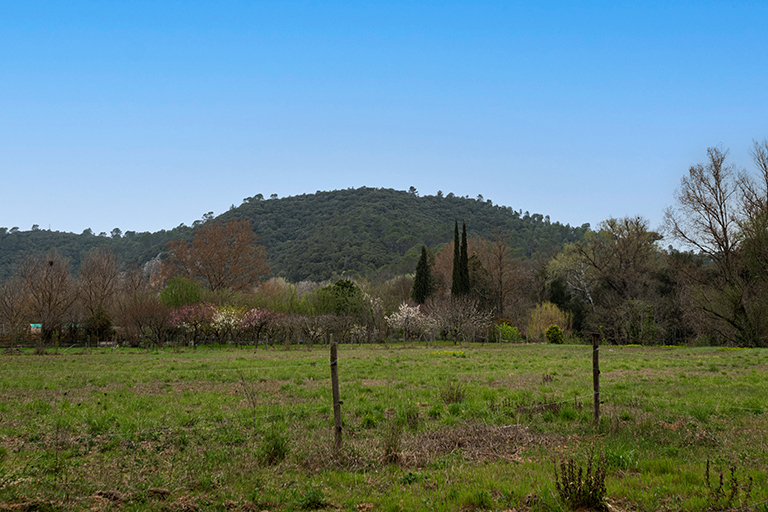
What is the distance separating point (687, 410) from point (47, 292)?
4120cm

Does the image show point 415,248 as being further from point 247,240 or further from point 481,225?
point 247,240

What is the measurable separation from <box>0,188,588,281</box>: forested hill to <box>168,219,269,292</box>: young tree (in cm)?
3288

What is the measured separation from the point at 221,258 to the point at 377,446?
48894 mm

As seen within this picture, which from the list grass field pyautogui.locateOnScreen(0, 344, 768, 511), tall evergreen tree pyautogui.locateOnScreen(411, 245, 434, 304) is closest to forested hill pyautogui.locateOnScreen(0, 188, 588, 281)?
tall evergreen tree pyautogui.locateOnScreen(411, 245, 434, 304)

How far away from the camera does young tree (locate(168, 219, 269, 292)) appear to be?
52312 millimetres

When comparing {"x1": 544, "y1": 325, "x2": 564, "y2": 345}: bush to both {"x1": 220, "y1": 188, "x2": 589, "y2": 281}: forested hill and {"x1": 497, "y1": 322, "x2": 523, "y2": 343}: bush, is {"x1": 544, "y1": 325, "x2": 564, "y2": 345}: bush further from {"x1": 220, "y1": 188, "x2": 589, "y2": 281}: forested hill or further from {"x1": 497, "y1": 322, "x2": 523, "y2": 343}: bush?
{"x1": 220, "y1": 188, "x2": 589, "y2": 281}: forested hill

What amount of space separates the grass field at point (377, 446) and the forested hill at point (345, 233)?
2936 inches

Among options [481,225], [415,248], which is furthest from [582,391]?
[481,225]

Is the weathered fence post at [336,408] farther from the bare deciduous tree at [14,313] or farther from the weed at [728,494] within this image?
the bare deciduous tree at [14,313]

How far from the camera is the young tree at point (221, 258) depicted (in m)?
52.3

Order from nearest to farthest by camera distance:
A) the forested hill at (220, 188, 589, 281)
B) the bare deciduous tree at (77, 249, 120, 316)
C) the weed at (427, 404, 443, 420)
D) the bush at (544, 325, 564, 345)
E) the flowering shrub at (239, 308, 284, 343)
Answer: the weed at (427, 404, 443, 420) → the flowering shrub at (239, 308, 284, 343) → the bush at (544, 325, 564, 345) → the bare deciduous tree at (77, 249, 120, 316) → the forested hill at (220, 188, 589, 281)

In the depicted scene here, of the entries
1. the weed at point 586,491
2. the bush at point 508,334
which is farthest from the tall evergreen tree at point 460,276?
the weed at point 586,491

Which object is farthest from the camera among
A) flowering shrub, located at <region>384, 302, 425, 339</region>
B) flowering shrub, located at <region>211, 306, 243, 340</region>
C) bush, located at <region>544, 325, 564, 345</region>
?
flowering shrub, located at <region>384, 302, 425, 339</region>

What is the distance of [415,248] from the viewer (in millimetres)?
94750
